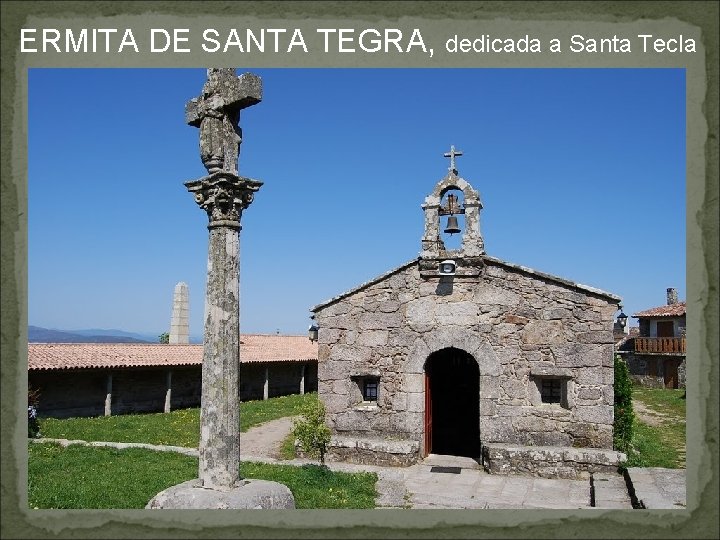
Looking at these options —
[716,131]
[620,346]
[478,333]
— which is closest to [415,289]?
[478,333]

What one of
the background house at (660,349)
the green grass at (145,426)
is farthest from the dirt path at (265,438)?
the background house at (660,349)

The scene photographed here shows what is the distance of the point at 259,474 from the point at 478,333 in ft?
14.9

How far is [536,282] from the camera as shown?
11.2m

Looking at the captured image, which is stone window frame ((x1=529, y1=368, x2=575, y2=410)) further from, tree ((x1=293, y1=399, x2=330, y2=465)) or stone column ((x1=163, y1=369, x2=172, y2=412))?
stone column ((x1=163, y1=369, x2=172, y2=412))

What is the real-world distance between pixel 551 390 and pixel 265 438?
7.24m

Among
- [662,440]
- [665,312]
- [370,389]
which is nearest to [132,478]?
[370,389]

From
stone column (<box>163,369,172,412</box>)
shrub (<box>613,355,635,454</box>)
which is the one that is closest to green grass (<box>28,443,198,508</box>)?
shrub (<box>613,355,635,454</box>)

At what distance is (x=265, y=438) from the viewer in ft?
50.0

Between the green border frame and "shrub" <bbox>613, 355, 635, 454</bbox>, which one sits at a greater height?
the green border frame

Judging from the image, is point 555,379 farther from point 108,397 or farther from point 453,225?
point 108,397

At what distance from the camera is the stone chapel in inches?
422

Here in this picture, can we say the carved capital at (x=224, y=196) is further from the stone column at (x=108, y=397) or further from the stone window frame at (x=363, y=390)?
the stone column at (x=108, y=397)

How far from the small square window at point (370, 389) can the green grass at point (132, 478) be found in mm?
2201

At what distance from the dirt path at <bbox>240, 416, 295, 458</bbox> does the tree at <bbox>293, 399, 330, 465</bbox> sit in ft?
5.68
